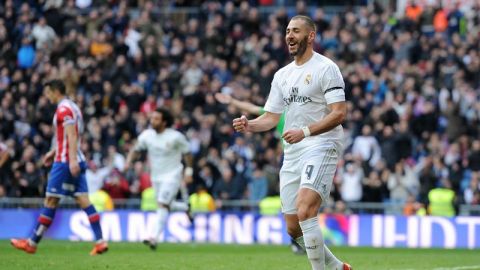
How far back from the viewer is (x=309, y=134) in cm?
1105

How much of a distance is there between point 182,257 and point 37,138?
11578mm

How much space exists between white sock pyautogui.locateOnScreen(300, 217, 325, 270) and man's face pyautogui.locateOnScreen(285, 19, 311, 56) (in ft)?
5.80

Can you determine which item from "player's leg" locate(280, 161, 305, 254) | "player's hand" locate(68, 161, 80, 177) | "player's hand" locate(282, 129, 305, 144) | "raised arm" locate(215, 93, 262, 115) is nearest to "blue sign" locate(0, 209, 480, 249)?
"raised arm" locate(215, 93, 262, 115)

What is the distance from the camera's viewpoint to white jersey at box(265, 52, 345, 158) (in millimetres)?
11305

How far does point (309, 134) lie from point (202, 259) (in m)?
5.76

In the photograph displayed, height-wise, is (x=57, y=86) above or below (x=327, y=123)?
above

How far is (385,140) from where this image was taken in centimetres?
2606

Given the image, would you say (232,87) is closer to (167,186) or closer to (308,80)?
(167,186)

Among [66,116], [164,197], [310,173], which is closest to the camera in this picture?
[310,173]

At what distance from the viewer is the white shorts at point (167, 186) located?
1994 cm

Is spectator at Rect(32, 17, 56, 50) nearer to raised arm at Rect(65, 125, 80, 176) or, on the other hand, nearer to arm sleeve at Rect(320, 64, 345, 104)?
raised arm at Rect(65, 125, 80, 176)

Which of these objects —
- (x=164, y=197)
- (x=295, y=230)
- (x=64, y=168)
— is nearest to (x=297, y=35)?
(x=295, y=230)

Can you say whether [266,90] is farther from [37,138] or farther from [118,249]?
[118,249]

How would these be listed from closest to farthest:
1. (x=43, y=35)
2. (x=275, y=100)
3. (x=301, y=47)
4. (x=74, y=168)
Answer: (x=301, y=47)
(x=275, y=100)
(x=74, y=168)
(x=43, y=35)
